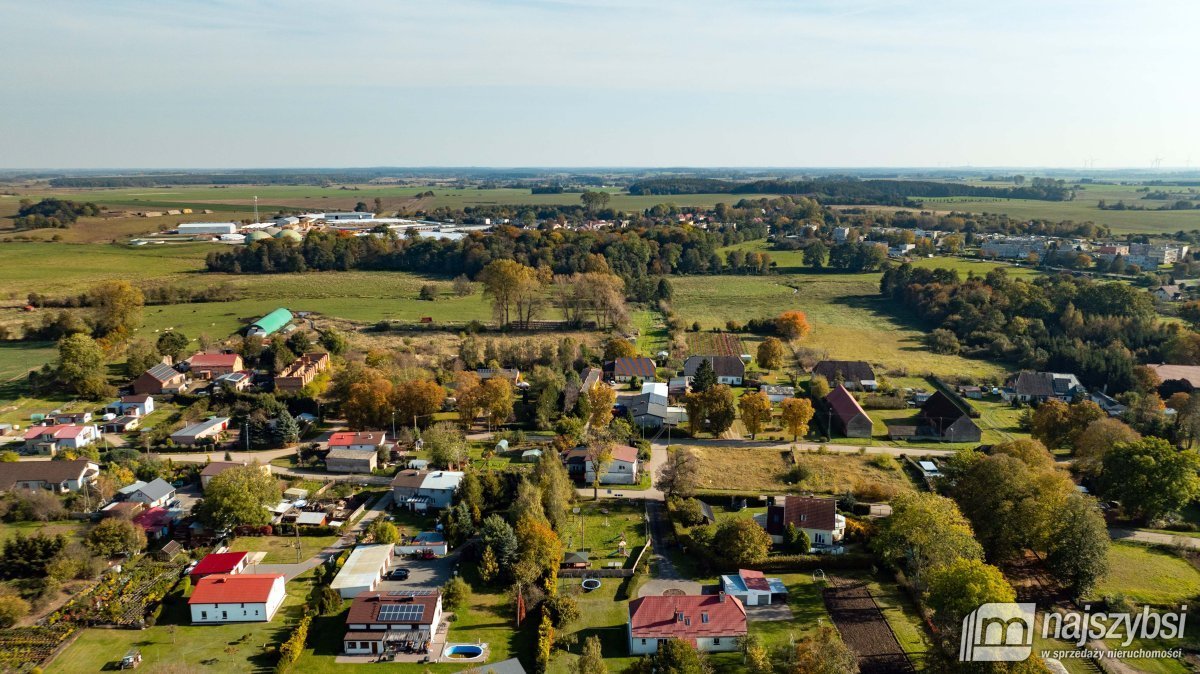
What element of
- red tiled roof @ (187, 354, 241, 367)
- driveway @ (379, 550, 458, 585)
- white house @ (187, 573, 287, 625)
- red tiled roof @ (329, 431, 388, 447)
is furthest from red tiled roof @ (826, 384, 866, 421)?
red tiled roof @ (187, 354, 241, 367)

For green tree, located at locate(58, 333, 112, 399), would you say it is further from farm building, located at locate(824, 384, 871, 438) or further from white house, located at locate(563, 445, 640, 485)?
farm building, located at locate(824, 384, 871, 438)

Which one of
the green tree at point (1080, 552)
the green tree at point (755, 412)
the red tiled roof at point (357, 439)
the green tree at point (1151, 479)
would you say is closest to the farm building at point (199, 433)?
the red tiled roof at point (357, 439)

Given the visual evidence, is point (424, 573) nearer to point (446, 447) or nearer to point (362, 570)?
point (362, 570)

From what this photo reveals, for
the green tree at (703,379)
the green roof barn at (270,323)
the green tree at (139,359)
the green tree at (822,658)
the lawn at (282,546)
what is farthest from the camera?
the green roof barn at (270,323)

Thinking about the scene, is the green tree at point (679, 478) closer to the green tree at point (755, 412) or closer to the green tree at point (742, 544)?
the green tree at point (742, 544)

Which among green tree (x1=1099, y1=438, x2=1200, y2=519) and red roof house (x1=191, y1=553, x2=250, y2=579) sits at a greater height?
green tree (x1=1099, y1=438, x2=1200, y2=519)

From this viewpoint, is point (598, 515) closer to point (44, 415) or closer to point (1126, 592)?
point (1126, 592)

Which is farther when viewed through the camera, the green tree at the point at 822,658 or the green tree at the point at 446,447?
the green tree at the point at 446,447

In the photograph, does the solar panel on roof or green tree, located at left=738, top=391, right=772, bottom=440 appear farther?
green tree, located at left=738, top=391, right=772, bottom=440
